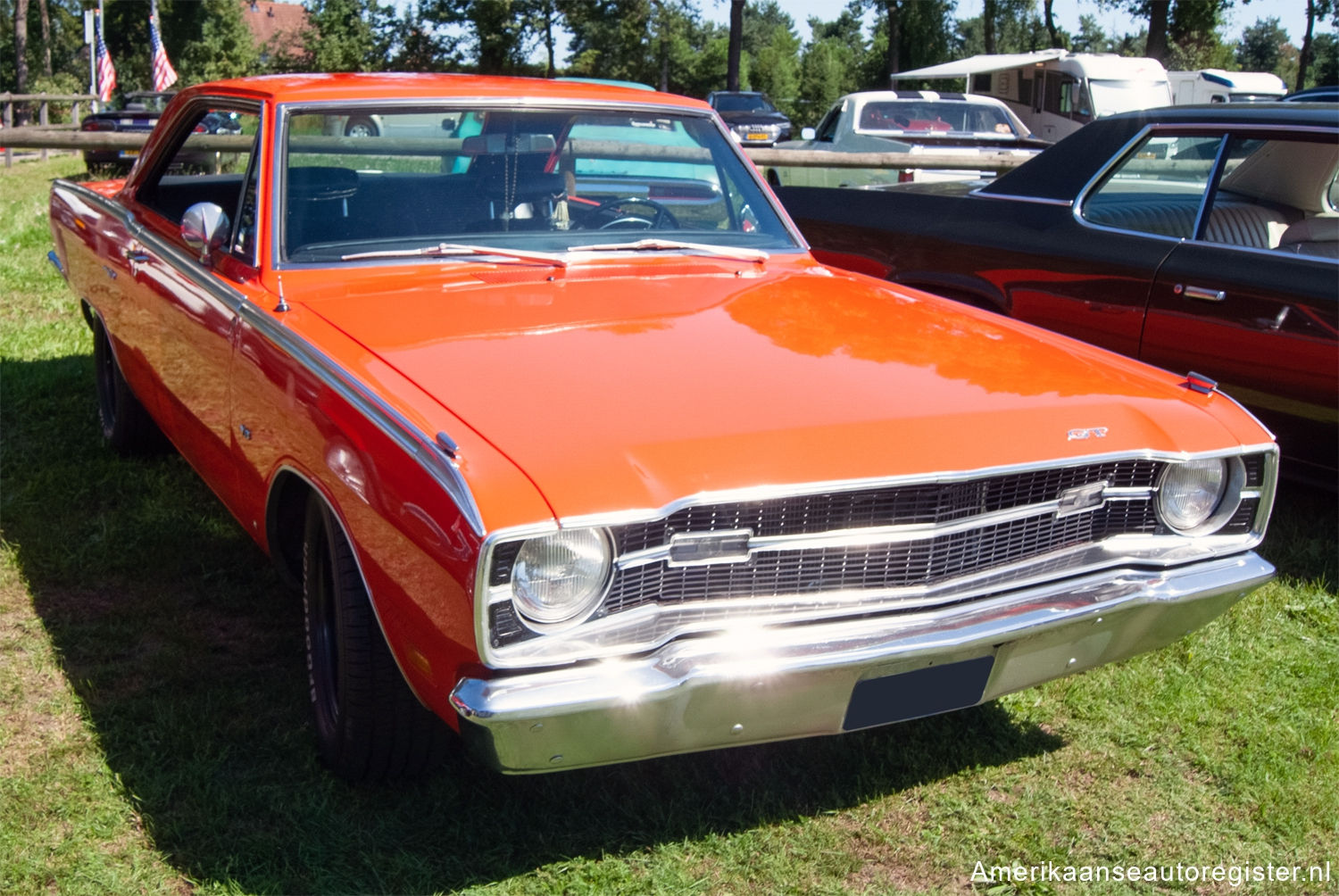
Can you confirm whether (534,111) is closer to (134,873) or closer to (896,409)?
(896,409)

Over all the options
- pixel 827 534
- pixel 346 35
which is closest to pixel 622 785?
pixel 827 534

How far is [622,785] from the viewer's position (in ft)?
9.47

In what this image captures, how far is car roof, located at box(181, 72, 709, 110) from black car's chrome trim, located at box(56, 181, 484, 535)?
53 centimetres

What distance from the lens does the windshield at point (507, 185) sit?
3.32 m

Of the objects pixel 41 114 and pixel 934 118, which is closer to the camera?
pixel 934 118

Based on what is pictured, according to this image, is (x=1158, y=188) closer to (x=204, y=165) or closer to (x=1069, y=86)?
(x=204, y=165)

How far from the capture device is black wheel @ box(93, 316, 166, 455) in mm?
4734

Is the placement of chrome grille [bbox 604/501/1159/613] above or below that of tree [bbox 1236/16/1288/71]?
below

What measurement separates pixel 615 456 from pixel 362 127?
1.78m

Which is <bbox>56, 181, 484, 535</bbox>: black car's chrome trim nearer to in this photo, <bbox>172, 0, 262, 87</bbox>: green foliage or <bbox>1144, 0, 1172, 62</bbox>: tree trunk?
<bbox>1144, 0, 1172, 62</bbox>: tree trunk

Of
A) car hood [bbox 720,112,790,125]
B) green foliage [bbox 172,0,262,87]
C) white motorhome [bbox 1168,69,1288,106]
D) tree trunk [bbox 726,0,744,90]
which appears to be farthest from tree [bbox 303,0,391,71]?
white motorhome [bbox 1168,69,1288,106]

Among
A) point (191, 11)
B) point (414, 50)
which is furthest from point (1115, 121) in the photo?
point (191, 11)

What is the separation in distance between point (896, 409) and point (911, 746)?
1020 mm

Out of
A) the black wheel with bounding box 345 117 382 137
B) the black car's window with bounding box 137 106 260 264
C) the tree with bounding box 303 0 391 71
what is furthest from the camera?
the tree with bounding box 303 0 391 71
